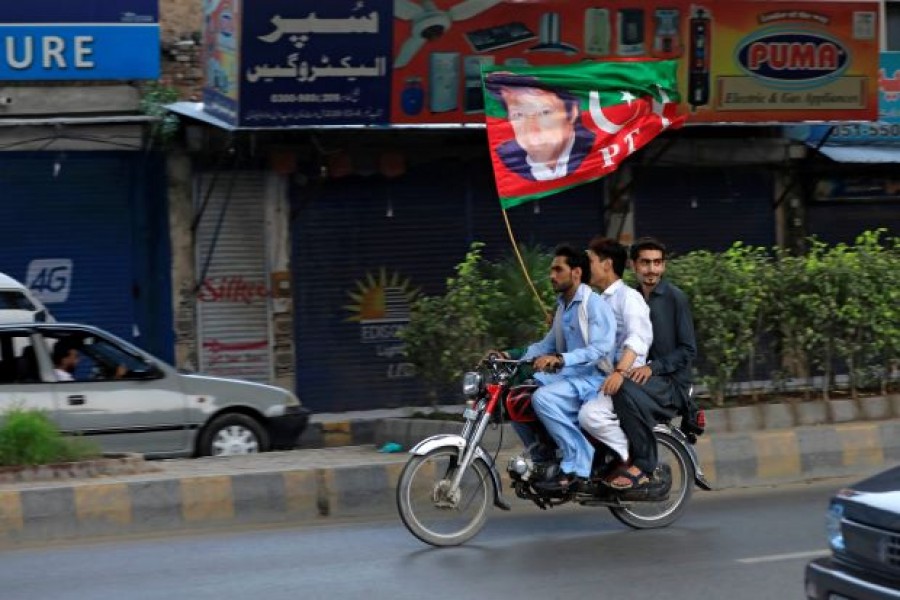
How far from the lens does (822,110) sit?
16688 millimetres

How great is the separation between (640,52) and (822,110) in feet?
8.15

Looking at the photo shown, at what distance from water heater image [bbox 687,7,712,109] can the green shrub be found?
29.8 feet

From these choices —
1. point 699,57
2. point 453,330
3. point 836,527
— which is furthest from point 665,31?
point 836,527

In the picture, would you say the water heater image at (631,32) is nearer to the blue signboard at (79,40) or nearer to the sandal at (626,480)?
the blue signboard at (79,40)

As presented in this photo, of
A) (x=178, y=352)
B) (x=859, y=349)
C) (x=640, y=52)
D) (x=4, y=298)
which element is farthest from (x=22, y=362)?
(x=640, y=52)

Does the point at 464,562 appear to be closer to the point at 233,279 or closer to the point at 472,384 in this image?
the point at 472,384

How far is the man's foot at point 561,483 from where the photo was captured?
25.8 ft

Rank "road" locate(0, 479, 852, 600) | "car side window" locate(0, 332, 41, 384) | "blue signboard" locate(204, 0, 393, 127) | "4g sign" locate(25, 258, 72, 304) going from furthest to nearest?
"4g sign" locate(25, 258, 72, 304) < "blue signboard" locate(204, 0, 393, 127) < "car side window" locate(0, 332, 41, 384) < "road" locate(0, 479, 852, 600)

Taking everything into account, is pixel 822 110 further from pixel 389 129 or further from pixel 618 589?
pixel 618 589

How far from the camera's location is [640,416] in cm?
803

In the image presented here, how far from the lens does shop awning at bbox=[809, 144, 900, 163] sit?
59.8 feet

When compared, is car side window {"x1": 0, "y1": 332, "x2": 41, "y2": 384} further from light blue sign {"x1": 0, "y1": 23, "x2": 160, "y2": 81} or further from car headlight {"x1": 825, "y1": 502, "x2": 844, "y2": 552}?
car headlight {"x1": 825, "y1": 502, "x2": 844, "y2": 552}

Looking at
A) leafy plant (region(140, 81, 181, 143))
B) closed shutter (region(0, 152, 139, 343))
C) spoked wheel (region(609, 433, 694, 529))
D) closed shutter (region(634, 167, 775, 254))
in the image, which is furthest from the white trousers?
closed shutter (region(634, 167, 775, 254))

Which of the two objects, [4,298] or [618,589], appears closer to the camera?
[618,589]
